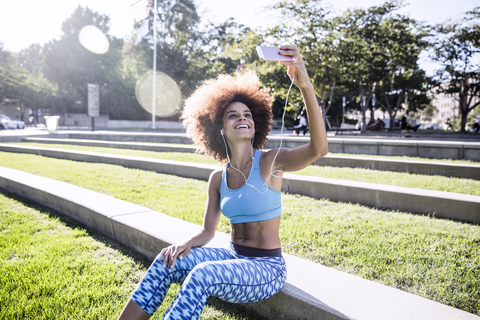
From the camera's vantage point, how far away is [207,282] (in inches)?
69.4

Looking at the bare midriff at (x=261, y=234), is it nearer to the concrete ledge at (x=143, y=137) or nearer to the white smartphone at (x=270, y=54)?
the white smartphone at (x=270, y=54)

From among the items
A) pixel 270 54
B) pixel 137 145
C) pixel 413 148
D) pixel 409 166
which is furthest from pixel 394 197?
pixel 137 145

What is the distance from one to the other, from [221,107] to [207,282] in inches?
56.9

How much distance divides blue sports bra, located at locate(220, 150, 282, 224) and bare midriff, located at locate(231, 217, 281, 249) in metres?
0.04

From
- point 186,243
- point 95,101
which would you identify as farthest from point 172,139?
point 186,243

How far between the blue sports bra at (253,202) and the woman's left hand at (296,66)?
0.66 metres

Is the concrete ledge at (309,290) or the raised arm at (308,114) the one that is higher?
the raised arm at (308,114)

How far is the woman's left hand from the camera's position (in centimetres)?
190

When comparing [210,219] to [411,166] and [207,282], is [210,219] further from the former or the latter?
[411,166]

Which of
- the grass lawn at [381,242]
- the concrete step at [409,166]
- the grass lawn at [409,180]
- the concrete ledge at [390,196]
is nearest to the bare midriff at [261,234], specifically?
the grass lawn at [381,242]

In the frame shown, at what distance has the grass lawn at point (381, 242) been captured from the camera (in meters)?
2.47

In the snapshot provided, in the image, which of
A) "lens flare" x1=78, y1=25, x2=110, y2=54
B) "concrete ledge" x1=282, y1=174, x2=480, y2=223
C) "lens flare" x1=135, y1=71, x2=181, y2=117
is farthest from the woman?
"lens flare" x1=78, y1=25, x2=110, y2=54

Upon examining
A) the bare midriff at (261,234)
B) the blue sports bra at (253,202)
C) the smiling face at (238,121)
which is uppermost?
the smiling face at (238,121)

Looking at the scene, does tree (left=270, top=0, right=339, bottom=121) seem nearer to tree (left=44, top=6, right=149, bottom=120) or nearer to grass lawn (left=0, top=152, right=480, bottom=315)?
grass lawn (left=0, top=152, right=480, bottom=315)
